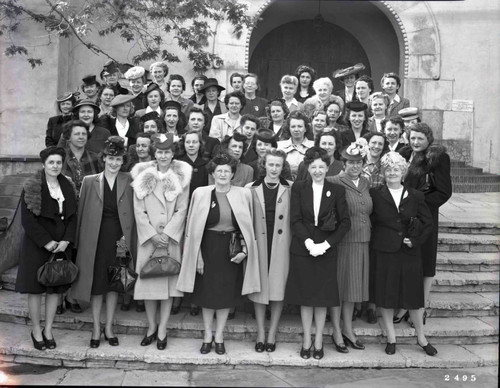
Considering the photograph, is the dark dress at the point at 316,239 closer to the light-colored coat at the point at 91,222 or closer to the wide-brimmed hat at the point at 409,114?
the light-colored coat at the point at 91,222

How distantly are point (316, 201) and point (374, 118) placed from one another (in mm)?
2474

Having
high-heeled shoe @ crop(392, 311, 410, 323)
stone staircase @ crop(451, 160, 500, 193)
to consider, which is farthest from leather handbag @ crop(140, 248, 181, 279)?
stone staircase @ crop(451, 160, 500, 193)

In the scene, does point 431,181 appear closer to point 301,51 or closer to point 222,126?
point 222,126

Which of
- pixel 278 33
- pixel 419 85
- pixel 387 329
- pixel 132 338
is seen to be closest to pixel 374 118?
pixel 387 329

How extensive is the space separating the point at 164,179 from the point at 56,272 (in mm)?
1343

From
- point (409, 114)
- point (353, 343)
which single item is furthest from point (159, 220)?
point (409, 114)

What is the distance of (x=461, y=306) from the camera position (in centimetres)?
648

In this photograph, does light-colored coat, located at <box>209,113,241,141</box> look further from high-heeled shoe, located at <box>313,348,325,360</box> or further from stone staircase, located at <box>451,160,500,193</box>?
stone staircase, located at <box>451,160,500,193</box>

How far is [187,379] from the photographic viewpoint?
5141 mm

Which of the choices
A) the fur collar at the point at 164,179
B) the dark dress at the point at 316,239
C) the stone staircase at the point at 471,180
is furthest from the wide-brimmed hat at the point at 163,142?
the stone staircase at the point at 471,180

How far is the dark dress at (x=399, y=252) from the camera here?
219 inches

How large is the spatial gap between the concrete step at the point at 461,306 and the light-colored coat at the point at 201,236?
230 cm

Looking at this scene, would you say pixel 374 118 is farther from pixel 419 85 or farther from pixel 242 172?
pixel 419 85

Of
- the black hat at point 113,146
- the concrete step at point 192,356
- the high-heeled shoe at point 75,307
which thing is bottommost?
the concrete step at point 192,356
